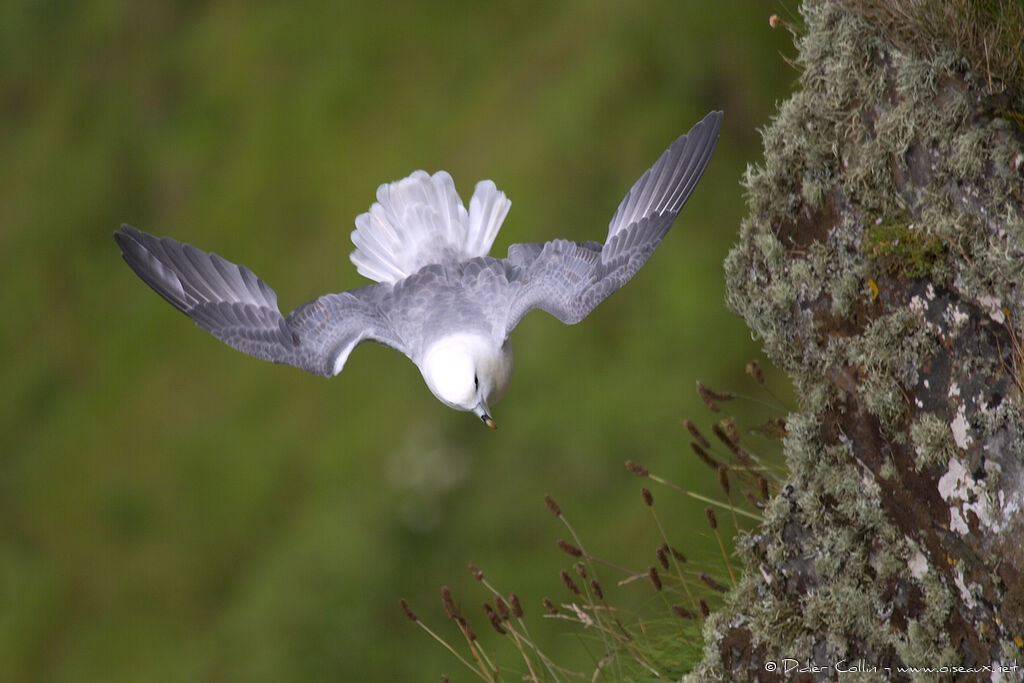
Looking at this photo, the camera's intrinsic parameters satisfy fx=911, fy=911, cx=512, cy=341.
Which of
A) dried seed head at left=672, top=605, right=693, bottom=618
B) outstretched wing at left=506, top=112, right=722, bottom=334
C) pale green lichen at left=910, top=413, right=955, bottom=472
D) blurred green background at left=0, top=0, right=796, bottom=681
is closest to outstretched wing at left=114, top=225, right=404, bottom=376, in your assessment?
outstretched wing at left=506, top=112, right=722, bottom=334

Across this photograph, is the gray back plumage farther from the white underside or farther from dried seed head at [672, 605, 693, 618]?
dried seed head at [672, 605, 693, 618]

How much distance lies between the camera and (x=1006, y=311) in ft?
5.99

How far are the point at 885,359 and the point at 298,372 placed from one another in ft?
10.3

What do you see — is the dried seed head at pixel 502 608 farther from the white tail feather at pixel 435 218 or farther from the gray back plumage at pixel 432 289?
the white tail feather at pixel 435 218

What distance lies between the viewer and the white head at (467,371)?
211 cm

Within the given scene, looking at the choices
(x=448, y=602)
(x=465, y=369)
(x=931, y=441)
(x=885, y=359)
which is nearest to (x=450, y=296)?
(x=465, y=369)

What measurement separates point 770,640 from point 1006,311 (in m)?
0.92

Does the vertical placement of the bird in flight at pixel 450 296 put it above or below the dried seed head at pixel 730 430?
above

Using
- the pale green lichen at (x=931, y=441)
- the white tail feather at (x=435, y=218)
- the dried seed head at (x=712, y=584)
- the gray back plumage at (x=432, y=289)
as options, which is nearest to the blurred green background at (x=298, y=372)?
the dried seed head at (x=712, y=584)

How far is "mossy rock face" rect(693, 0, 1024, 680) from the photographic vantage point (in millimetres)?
1855

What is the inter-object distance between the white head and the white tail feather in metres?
0.45

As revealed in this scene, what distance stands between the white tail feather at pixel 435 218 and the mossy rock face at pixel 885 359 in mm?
700

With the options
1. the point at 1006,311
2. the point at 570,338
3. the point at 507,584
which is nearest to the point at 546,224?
the point at 570,338

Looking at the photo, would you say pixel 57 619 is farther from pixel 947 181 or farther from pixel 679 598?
pixel 947 181
